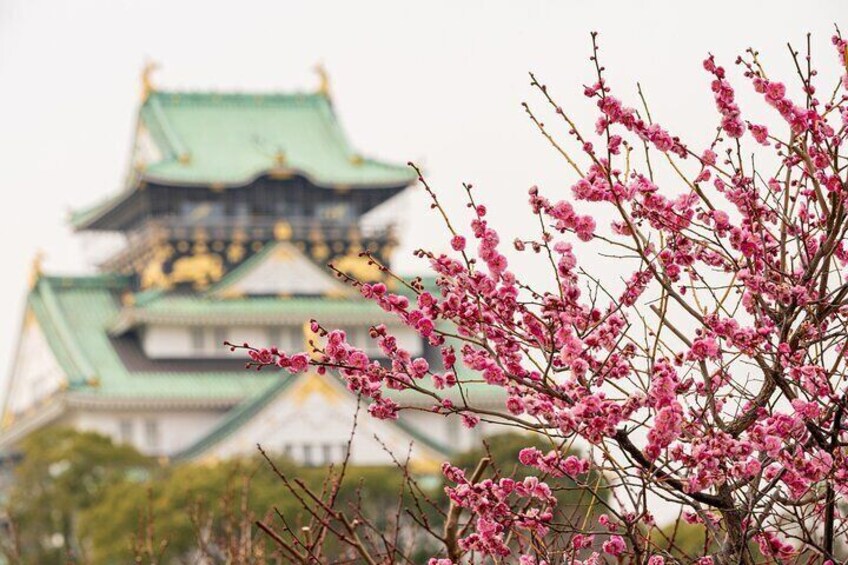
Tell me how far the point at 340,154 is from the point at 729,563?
196 ft

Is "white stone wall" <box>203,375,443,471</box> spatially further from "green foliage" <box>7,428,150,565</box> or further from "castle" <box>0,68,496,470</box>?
"green foliage" <box>7,428,150,565</box>

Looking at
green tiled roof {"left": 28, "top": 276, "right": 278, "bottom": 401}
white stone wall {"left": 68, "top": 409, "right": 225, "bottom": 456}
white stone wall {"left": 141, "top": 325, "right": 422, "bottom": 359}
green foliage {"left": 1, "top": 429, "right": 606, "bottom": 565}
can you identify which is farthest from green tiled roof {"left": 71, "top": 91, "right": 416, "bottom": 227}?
green foliage {"left": 1, "top": 429, "right": 606, "bottom": 565}

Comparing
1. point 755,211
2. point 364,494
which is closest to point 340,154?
point 364,494

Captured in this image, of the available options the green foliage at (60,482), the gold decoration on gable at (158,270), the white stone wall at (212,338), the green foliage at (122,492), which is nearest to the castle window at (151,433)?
the white stone wall at (212,338)

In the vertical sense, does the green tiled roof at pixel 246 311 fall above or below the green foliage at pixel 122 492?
above

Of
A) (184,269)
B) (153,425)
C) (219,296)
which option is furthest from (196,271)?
(153,425)

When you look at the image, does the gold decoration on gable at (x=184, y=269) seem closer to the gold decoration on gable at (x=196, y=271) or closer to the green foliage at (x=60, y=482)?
the gold decoration on gable at (x=196, y=271)

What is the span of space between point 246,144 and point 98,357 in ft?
29.9

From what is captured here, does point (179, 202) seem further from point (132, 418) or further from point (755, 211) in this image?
point (755, 211)

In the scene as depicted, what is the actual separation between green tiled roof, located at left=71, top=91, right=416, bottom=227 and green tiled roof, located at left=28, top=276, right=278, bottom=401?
3.61 meters

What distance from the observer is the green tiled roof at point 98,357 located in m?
59.7

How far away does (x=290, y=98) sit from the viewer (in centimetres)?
6912

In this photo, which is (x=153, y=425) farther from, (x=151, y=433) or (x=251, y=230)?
(x=251, y=230)

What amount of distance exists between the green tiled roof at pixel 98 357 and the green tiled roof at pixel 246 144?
11.9 feet
